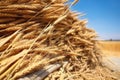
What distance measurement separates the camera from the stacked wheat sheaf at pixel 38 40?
118 centimetres

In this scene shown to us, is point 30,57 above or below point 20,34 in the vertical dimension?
below

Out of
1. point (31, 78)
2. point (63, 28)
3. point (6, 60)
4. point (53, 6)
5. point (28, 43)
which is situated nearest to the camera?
point (6, 60)

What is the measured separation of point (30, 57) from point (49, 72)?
218mm

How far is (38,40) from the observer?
153 centimetres

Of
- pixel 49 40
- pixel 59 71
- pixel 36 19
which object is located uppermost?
pixel 36 19

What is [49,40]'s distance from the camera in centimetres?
170

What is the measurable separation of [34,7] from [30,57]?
396 mm

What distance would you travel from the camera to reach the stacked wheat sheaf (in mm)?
1183

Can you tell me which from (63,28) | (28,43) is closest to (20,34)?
(28,43)

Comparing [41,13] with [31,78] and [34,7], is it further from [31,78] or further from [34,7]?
[31,78]

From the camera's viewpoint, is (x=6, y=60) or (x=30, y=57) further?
(x=30, y=57)

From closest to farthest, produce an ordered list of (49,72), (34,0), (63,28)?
(49,72), (34,0), (63,28)

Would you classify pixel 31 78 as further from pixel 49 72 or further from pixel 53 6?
pixel 53 6

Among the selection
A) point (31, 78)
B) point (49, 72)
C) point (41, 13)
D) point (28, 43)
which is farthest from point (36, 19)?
point (31, 78)
